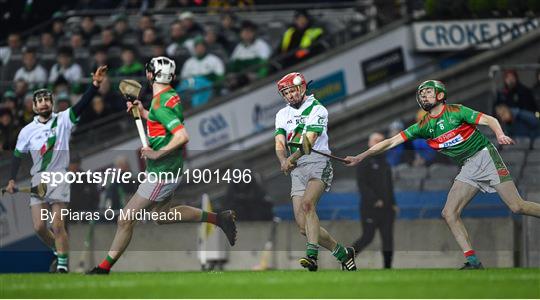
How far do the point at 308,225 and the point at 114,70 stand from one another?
11.3 metres

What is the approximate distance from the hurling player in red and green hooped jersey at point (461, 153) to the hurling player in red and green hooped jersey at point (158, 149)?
2.21m

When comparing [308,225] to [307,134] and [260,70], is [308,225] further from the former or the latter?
[260,70]

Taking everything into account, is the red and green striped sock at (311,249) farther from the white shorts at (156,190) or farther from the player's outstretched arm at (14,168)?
the player's outstretched arm at (14,168)

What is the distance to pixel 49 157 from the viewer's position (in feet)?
66.5

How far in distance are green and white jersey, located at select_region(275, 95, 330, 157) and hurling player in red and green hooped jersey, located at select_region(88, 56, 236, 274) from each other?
50.8 inches

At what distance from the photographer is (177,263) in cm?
2191

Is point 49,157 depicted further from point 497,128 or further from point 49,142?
point 497,128

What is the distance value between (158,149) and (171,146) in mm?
249

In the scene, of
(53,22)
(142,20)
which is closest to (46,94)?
(142,20)

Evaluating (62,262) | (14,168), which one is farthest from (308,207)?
(14,168)

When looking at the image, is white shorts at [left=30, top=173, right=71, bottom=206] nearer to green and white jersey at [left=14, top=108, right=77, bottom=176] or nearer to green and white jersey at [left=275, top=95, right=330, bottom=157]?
Result: green and white jersey at [left=14, top=108, right=77, bottom=176]

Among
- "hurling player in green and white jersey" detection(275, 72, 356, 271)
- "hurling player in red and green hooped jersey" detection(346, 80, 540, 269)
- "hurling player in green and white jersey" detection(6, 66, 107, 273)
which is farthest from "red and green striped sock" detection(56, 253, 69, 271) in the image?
"hurling player in red and green hooped jersey" detection(346, 80, 540, 269)

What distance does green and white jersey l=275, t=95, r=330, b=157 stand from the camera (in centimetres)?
1894

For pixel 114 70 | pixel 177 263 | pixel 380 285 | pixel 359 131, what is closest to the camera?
pixel 380 285
